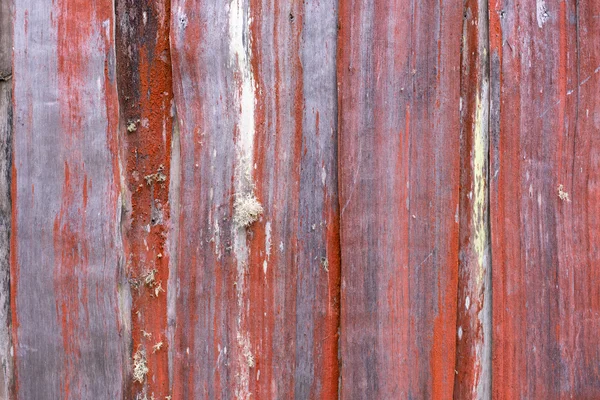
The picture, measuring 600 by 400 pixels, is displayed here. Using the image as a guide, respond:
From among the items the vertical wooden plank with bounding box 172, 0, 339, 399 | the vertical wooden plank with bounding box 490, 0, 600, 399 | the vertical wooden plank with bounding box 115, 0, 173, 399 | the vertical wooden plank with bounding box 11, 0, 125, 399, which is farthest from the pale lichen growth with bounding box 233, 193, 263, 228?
the vertical wooden plank with bounding box 490, 0, 600, 399

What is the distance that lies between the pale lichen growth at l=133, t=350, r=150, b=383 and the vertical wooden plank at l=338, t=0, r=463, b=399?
567 millimetres

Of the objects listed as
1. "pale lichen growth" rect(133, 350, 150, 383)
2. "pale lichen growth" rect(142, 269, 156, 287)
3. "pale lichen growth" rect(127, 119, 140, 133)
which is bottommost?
"pale lichen growth" rect(133, 350, 150, 383)

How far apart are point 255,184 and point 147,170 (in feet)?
1.00

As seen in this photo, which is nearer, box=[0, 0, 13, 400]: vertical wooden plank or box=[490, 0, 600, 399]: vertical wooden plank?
box=[490, 0, 600, 399]: vertical wooden plank

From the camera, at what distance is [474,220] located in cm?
115

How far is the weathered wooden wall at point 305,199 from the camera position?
1114 millimetres

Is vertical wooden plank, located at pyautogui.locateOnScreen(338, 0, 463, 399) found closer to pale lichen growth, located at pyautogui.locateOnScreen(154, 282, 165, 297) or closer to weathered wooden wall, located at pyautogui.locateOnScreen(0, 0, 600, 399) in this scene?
weathered wooden wall, located at pyautogui.locateOnScreen(0, 0, 600, 399)

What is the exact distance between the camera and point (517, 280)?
44.2 inches

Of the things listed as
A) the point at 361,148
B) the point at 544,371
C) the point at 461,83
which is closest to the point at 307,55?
the point at 361,148

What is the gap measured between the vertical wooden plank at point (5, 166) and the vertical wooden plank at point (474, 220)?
1250 millimetres

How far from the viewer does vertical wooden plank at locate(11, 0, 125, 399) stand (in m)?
1.16

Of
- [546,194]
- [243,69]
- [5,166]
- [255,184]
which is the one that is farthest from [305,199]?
[5,166]

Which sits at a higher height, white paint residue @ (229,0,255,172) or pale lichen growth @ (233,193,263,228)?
white paint residue @ (229,0,255,172)

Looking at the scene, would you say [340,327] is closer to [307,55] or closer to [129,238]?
[129,238]
